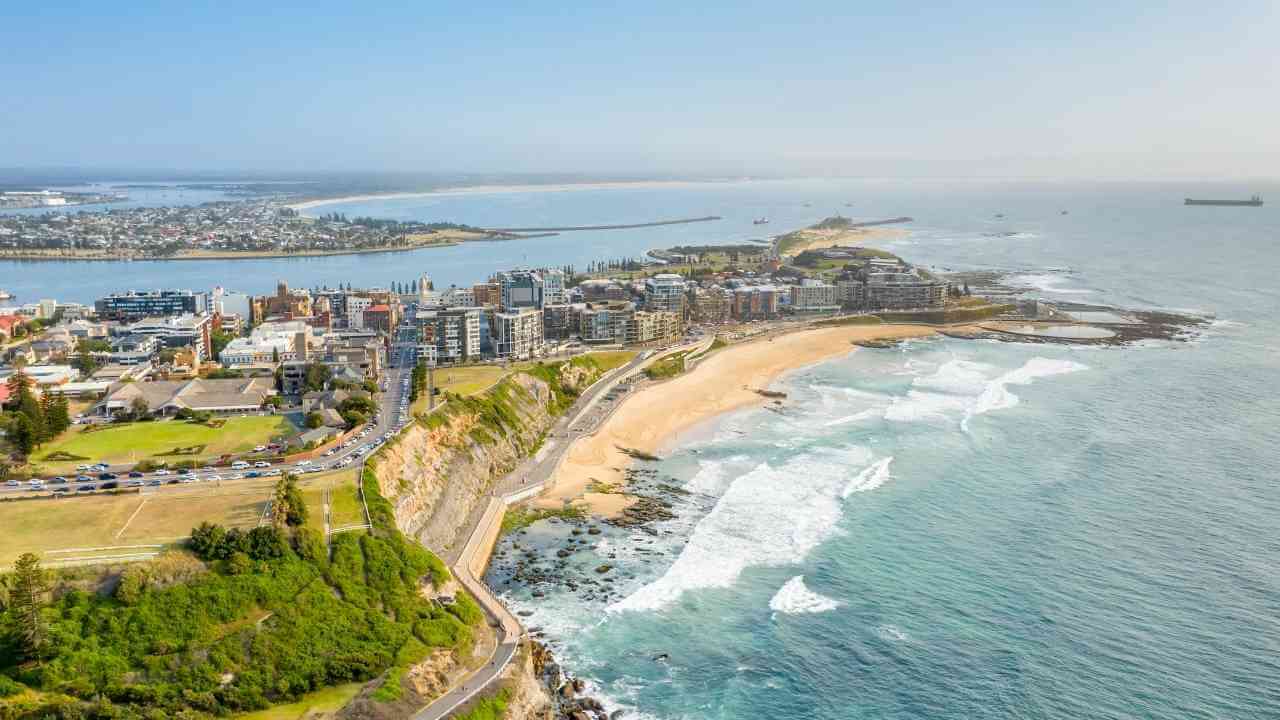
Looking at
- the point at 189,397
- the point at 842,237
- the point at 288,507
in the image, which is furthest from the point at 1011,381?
the point at 842,237

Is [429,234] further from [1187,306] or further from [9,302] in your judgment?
[1187,306]

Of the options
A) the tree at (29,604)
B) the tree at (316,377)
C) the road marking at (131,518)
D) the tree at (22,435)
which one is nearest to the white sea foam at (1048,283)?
the tree at (316,377)

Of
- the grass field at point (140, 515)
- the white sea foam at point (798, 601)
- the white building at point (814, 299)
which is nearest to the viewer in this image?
the grass field at point (140, 515)

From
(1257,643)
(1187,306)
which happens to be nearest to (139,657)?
(1257,643)

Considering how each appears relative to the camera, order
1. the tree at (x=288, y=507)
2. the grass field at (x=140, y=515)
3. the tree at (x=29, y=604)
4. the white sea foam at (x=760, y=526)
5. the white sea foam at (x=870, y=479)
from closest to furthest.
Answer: the tree at (x=29, y=604) → the grass field at (x=140, y=515) → the tree at (x=288, y=507) → the white sea foam at (x=760, y=526) → the white sea foam at (x=870, y=479)

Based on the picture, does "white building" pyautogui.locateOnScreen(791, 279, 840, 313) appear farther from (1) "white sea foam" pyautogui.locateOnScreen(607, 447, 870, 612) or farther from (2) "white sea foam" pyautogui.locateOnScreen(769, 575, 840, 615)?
(2) "white sea foam" pyautogui.locateOnScreen(769, 575, 840, 615)

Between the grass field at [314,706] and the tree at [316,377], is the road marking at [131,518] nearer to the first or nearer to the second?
the grass field at [314,706]
